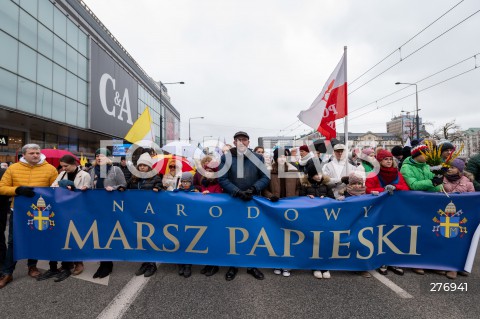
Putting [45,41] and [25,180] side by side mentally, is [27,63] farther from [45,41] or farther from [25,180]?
[25,180]

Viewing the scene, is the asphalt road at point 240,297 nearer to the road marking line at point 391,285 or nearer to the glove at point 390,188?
the road marking line at point 391,285

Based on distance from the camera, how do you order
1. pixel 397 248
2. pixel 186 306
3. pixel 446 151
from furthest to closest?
pixel 446 151 < pixel 397 248 < pixel 186 306

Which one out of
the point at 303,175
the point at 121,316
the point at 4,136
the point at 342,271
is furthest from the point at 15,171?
the point at 4,136

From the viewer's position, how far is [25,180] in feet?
12.5

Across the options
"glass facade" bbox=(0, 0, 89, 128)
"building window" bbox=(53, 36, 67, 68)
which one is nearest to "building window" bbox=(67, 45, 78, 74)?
"glass facade" bbox=(0, 0, 89, 128)

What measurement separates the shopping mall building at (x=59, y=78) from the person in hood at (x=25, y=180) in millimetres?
13026

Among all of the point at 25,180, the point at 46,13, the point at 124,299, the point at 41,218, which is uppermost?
the point at 46,13

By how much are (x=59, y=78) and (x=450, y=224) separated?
2175cm

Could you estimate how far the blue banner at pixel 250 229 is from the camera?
12.2 ft

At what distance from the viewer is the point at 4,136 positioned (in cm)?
1645

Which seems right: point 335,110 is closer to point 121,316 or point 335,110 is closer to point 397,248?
point 397,248

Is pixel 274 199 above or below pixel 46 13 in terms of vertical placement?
below

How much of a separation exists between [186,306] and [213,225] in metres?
1.11

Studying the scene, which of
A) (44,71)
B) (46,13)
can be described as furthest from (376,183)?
(46,13)
